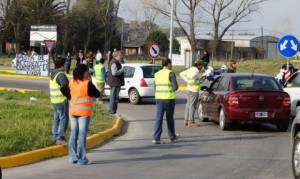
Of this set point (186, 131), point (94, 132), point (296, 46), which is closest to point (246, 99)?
point (186, 131)

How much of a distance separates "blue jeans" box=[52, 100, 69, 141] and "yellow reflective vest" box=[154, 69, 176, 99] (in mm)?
2041

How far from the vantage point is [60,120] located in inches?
449

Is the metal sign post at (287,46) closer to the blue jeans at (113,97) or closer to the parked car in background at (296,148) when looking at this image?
the blue jeans at (113,97)

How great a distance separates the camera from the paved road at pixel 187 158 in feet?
29.5

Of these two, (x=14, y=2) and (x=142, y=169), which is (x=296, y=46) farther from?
(x=14, y=2)

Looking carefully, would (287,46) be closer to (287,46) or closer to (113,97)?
(287,46)

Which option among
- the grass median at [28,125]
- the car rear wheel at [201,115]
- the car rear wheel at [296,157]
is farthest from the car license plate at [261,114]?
the car rear wheel at [296,157]

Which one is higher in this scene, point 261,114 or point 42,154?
point 261,114

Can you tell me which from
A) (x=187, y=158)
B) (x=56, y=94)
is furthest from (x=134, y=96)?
(x=187, y=158)

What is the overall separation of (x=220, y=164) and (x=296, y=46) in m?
11.8

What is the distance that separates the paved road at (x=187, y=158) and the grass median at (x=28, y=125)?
0.56 meters

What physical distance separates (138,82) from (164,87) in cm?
899

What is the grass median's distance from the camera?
10.4 meters

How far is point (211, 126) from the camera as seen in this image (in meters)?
15.6
